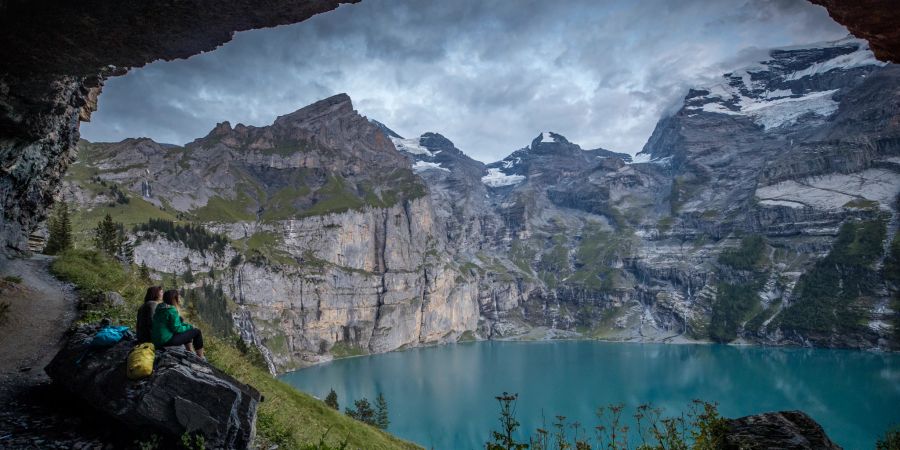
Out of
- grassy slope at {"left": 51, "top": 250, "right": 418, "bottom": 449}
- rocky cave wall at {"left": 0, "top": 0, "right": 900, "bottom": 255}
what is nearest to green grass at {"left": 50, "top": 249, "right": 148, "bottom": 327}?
grassy slope at {"left": 51, "top": 250, "right": 418, "bottom": 449}

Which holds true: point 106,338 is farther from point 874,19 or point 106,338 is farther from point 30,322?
point 874,19

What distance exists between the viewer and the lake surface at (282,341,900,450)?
358 feet

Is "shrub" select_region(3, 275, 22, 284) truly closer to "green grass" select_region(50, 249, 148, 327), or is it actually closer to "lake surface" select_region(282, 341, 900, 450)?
"green grass" select_region(50, 249, 148, 327)

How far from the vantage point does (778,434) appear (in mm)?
8391

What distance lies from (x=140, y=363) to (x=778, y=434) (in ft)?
40.9

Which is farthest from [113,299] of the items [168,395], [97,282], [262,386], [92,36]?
[168,395]

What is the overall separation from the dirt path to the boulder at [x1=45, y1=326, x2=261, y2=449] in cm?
232

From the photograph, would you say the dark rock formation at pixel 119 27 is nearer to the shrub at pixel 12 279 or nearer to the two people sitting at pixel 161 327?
the two people sitting at pixel 161 327

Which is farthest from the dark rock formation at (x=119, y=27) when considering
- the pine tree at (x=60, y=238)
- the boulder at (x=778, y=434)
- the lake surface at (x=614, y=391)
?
the lake surface at (x=614, y=391)

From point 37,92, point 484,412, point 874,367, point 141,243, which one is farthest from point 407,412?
point 874,367

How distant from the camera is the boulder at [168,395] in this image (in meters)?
9.23

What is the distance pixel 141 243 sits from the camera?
197500 mm

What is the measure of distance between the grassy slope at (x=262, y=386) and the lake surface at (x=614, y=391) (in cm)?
6957

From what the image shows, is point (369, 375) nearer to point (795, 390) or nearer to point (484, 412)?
point (484, 412)
